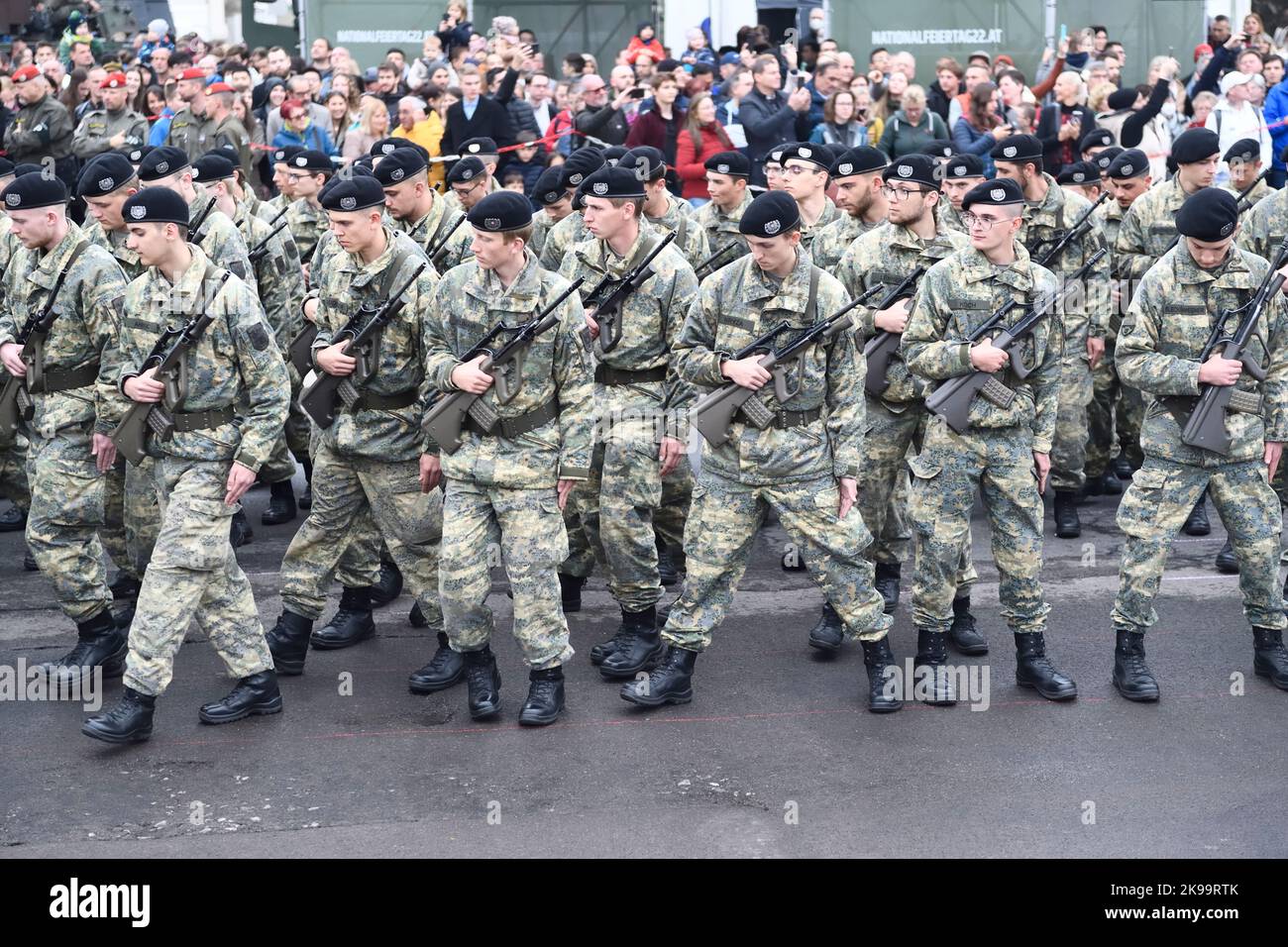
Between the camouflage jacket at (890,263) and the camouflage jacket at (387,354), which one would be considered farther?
the camouflage jacket at (890,263)

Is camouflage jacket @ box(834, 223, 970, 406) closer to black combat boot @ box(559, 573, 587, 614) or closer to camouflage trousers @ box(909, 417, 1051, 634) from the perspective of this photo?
camouflage trousers @ box(909, 417, 1051, 634)

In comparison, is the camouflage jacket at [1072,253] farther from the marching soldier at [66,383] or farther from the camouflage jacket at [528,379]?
the marching soldier at [66,383]

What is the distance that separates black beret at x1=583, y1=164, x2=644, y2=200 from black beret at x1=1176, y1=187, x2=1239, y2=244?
236cm

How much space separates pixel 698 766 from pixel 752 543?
1.00 m

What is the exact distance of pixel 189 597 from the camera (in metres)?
6.70

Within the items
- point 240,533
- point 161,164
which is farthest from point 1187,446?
point 161,164

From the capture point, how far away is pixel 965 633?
768 centimetres

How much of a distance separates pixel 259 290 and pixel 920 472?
4641 mm

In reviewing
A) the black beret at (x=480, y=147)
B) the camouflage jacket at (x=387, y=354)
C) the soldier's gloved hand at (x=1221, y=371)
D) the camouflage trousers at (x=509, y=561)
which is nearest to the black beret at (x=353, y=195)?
the camouflage jacket at (x=387, y=354)

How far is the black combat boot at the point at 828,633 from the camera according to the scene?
768 cm

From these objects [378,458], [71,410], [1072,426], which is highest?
[71,410]

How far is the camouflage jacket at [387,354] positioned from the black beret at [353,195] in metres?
0.25

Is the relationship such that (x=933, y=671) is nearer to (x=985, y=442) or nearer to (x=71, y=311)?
(x=985, y=442)

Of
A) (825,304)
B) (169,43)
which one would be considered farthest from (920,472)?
(169,43)
